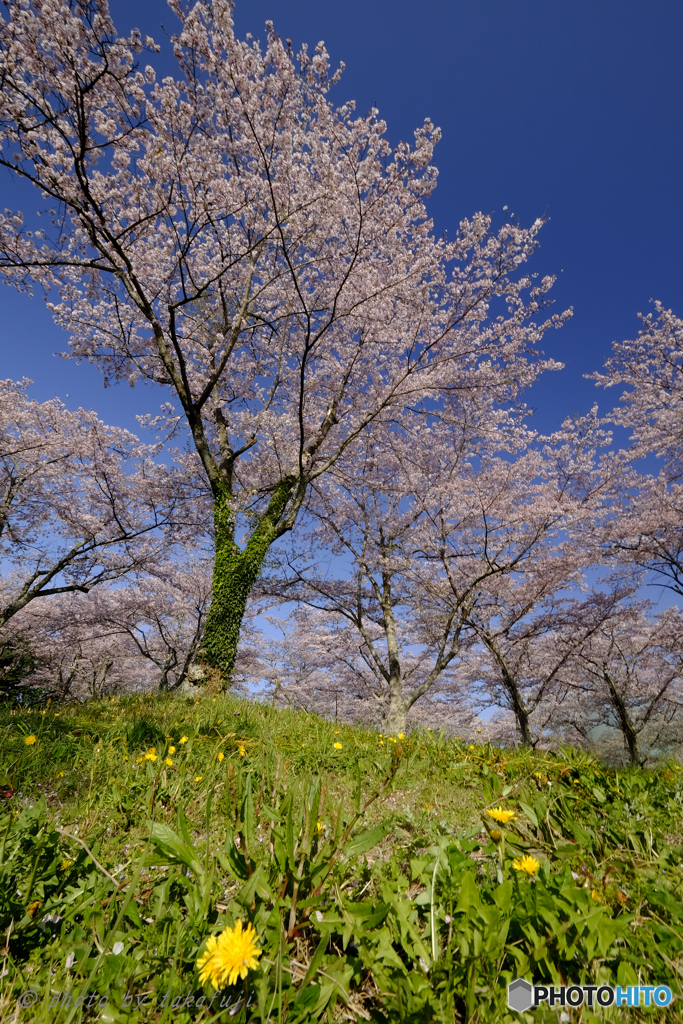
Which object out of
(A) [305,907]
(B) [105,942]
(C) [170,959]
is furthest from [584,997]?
(B) [105,942]

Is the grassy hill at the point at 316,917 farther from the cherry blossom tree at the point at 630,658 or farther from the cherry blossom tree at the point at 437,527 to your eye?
the cherry blossom tree at the point at 630,658

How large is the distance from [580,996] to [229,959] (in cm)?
90

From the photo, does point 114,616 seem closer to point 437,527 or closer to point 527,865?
point 437,527

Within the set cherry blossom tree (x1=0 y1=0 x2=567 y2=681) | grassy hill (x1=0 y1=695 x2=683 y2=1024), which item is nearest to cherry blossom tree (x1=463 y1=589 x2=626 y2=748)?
cherry blossom tree (x1=0 y1=0 x2=567 y2=681)

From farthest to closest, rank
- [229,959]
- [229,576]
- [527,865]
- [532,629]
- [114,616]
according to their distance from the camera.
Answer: [114,616]
[532,629]
[229,576]
[527,865]
[229,959]

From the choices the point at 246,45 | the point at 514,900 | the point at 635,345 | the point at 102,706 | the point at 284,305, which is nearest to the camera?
the point at 514,900

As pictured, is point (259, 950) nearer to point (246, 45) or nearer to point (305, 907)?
point (305, 907)

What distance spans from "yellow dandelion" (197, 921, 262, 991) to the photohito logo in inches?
26.1

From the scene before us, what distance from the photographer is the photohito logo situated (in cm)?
102

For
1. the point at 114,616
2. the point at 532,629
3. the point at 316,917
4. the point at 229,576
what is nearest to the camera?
the point at 316,917

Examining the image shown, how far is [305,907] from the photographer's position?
1.23m

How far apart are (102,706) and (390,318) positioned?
9.72m

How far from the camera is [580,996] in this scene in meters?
1.03

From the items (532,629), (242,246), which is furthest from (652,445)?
(242,246)
